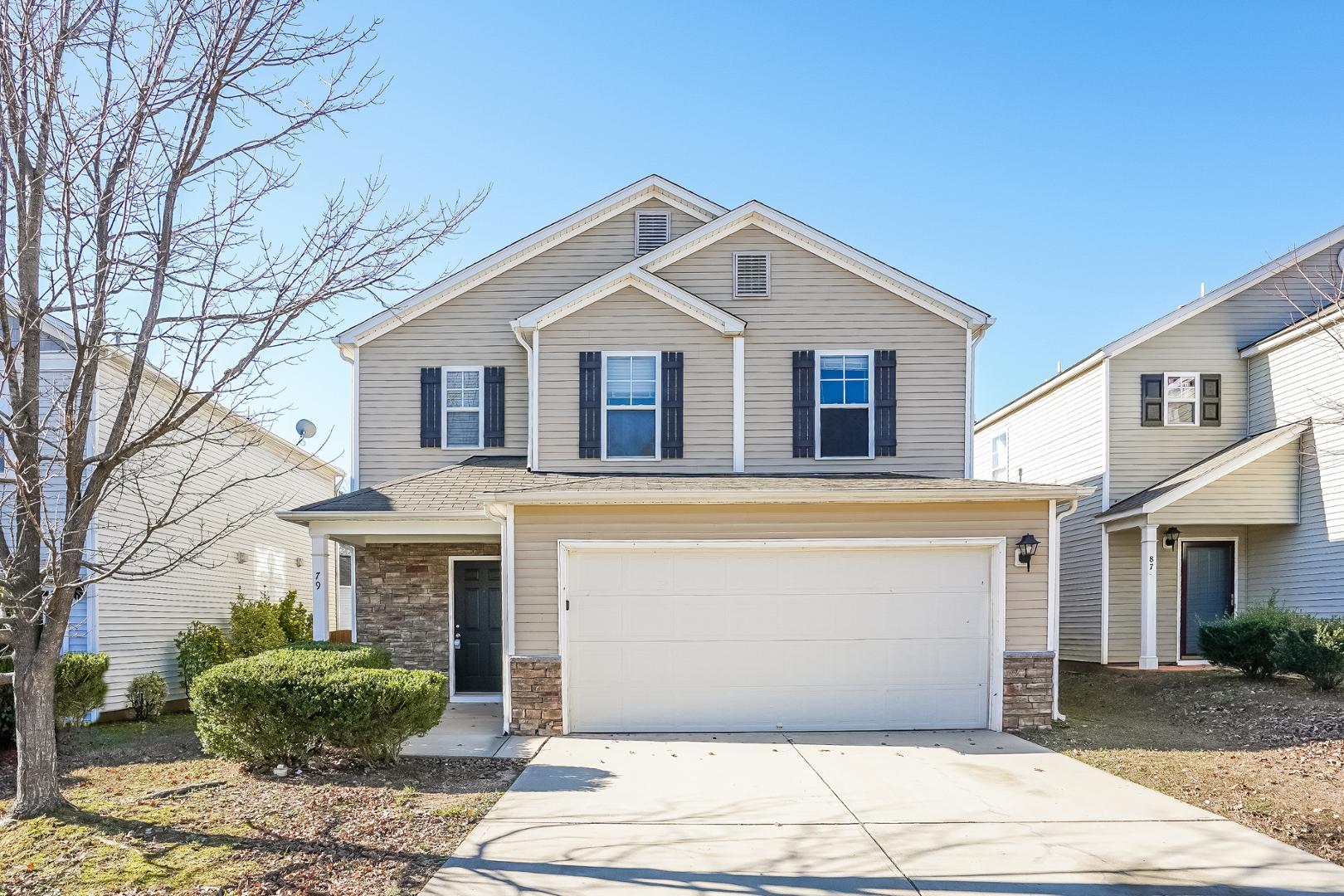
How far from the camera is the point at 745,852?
5.73m

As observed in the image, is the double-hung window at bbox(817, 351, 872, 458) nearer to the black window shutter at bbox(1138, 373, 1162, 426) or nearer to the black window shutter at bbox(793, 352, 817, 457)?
the black window shutter at bbox(793, 352, 817, 457)

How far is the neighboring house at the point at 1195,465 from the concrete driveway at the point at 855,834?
24.2 ft

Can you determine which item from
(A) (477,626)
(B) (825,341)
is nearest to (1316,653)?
(B) (825,341)

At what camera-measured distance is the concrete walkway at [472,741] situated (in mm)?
8805

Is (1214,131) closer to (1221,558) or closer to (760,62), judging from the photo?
(1221,558)

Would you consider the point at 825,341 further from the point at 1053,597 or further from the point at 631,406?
the point at 1053,597

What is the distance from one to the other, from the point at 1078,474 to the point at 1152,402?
69.5 inches

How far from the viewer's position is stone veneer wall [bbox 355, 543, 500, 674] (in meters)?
12.8

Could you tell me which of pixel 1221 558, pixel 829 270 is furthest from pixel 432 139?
pixel 1221 558

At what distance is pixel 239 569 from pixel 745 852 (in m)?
13.9

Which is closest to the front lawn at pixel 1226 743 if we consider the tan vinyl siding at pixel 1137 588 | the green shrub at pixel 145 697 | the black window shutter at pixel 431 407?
the tan vinyl siding at pixel 1137 588

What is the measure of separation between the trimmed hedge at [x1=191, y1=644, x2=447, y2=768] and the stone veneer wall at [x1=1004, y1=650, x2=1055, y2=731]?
6.46 m

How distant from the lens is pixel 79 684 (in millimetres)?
10211

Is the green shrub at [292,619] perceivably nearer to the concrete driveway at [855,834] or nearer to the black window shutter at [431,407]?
the black window shutter at [431,407]
